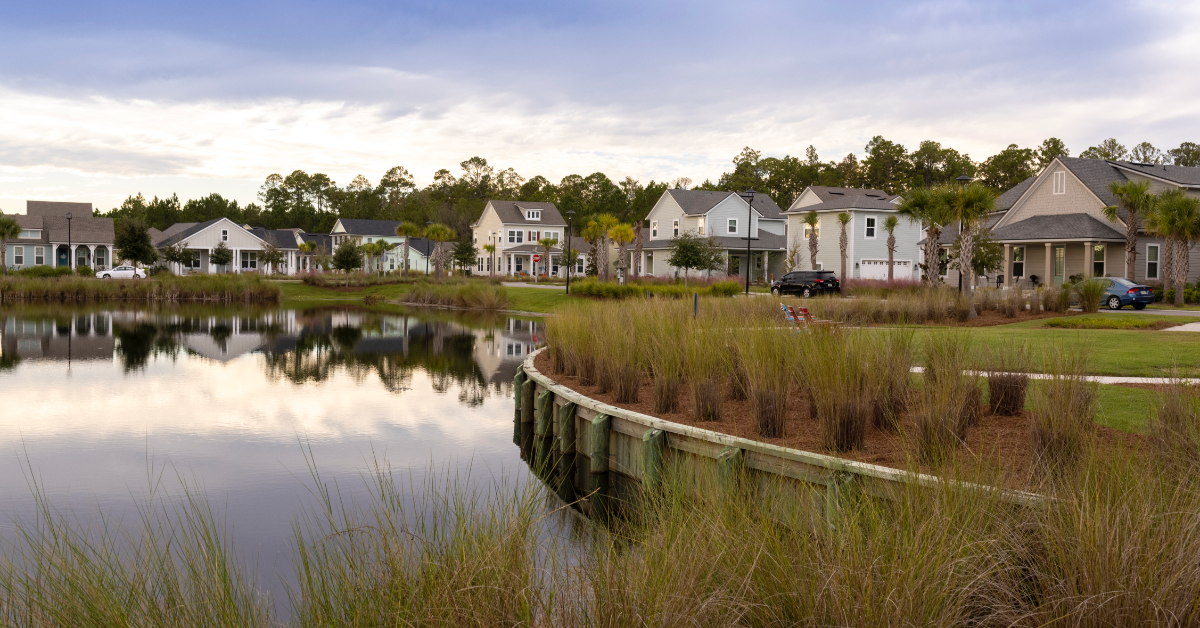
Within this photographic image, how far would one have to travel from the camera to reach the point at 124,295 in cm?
4806

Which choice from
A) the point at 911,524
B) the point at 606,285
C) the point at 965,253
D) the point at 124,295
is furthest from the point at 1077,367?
the point at 124,295

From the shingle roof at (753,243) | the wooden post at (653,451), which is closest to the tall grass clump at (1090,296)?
the wooden post at (653,451)

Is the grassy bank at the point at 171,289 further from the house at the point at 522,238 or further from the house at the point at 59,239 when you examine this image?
the house at the point at 522,238

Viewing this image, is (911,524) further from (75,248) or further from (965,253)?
(75,248)

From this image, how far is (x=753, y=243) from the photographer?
5616 centimetres

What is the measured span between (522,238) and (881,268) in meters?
33.8

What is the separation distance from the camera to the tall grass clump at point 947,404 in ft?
22.0

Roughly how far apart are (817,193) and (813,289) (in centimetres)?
1692

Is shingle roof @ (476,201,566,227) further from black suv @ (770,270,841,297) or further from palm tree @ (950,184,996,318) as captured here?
palm tree @ (950,184,996,318)

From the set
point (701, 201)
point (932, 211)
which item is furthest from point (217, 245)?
point (932, 211)

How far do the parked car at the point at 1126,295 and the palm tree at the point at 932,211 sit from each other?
5569mm

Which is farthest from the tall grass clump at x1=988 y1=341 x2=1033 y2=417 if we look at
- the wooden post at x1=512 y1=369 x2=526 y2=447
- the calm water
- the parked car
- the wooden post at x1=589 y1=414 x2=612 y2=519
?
the parked car

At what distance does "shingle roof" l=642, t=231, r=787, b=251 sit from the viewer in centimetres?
5488

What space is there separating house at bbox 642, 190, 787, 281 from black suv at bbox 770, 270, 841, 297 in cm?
1494
